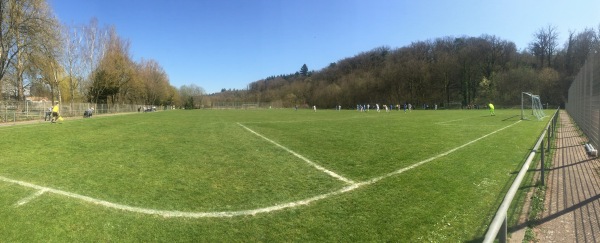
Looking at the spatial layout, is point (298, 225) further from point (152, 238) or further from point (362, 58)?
point (362, 58)

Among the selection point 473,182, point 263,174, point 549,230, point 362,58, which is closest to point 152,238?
point 263,174

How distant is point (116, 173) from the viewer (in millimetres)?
8234

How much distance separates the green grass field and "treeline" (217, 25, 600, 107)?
67.7 m

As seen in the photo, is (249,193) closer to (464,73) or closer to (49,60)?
(49,60)

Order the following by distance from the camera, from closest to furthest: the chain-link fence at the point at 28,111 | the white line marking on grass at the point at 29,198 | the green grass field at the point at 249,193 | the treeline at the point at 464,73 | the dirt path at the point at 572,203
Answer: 1. the dirt path at the point at 572,203
2. the green grass field at the point at 249,193
3. the white line marking on grass at the point at 29,198
4. the chain-link fence at the point at 28,111
5. the treeline at the point at 464,73

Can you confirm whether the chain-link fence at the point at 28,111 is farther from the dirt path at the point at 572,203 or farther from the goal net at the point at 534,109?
the goal net at the point at 534,109

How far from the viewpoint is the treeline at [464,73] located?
7656 cm

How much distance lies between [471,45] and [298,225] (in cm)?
10714

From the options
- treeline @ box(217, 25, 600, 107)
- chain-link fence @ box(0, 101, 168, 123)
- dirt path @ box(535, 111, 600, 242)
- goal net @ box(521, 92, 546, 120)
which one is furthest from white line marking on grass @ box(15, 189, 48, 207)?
treeline @ box(217, 25, 600, 107)

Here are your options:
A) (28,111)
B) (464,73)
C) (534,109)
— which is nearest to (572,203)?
(534,109)

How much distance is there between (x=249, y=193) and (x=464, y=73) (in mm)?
99410

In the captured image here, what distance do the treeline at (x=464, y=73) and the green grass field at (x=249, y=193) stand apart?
2665 inches

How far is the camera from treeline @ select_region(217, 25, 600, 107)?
76562mm

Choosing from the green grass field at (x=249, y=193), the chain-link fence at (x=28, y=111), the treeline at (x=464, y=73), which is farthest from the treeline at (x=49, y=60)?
the treeline at (x=464, y=73)
